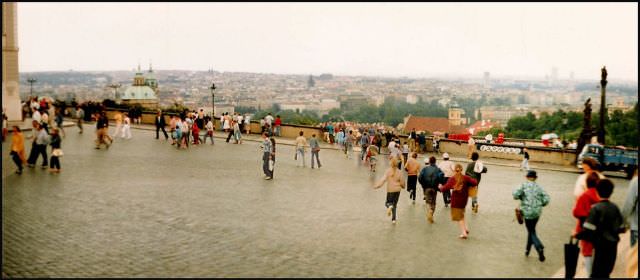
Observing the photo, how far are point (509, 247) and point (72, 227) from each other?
23.9ft

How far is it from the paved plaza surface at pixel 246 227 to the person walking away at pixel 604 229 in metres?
1.16

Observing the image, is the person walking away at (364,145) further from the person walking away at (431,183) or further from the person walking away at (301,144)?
the person walking away at (431,183)

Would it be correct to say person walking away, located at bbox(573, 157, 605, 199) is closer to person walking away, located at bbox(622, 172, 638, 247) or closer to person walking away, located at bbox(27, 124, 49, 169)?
person walking away, located at bbox(622, 172, 638, 247)

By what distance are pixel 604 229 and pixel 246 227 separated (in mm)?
6142

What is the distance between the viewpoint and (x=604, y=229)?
29.3 ft

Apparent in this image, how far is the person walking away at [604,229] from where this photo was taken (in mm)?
8875

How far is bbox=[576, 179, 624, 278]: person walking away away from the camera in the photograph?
8875 mm

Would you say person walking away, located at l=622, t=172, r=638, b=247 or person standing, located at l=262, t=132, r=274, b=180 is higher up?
person walking away, located at l=622, t=172, r=638, b=247

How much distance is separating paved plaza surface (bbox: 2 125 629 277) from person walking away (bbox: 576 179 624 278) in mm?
1165

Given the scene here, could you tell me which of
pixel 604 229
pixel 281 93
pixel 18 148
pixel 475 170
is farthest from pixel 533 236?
pixel 281 93

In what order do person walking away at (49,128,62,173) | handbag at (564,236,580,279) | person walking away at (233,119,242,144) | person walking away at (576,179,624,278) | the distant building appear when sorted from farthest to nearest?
the distant building
person walking away at (233,119,242,144)
person walking away at (49,128,62,173)
handbag at (564,236,580,279)
person walking away at (576,179,624,278)

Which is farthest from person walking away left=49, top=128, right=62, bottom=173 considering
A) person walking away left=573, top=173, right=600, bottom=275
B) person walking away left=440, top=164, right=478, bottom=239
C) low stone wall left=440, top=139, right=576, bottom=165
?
low stone wall left=440, top=139, right=576, bottom=165

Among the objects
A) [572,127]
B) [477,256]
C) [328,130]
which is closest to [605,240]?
[477,256]

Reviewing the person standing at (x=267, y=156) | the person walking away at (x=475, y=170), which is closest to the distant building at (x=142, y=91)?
the person standing at (x=267, y=156)
